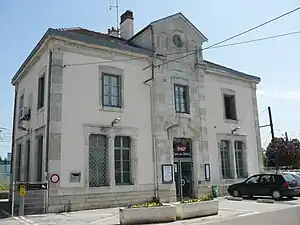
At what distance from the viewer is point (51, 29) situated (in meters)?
13.8

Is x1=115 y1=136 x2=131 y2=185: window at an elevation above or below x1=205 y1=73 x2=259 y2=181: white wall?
below

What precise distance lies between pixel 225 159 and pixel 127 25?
9.63 m

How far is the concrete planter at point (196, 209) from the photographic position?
Result: 10.7 meters

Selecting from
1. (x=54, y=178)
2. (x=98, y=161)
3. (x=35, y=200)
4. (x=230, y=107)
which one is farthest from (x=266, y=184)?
(x=35, y=200)

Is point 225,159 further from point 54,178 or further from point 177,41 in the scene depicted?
point 54,178

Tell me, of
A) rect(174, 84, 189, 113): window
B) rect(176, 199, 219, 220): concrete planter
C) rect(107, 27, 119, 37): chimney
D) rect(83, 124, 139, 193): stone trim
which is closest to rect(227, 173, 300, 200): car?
rect(174, 84, 189, 113): window

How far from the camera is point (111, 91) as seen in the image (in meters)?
15.4

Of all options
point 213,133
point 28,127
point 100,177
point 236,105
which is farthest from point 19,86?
point 236,105

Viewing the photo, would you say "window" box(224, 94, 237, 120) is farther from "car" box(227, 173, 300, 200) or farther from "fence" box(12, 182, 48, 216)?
"fence" box(12, 182, 48, 216)

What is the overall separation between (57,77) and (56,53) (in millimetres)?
1015

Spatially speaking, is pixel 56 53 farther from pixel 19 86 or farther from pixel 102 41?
pixel 19 86

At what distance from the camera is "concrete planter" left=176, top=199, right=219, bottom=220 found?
35.0 ft

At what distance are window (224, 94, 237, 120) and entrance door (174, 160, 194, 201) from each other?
4.72m

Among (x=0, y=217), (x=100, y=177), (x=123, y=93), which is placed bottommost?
(x=0, y=217)
